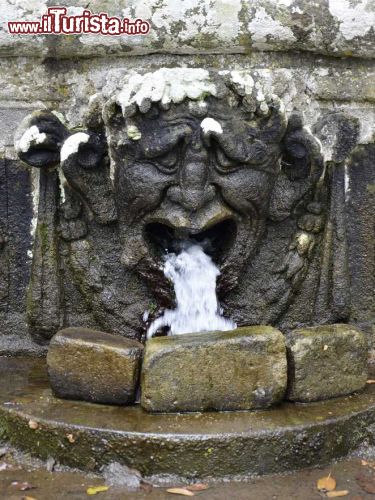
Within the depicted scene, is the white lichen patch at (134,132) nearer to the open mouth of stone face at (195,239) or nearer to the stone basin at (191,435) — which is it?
the open mouth of stone face at (195,239)

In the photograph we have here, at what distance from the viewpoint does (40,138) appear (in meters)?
3.13

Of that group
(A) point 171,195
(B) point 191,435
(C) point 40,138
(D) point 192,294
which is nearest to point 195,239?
(D) point 192,294

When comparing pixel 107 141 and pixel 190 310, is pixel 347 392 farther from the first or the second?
pixel 107 141

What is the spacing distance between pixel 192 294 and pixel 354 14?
3.82 ft

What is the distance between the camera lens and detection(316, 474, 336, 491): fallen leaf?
264 cm

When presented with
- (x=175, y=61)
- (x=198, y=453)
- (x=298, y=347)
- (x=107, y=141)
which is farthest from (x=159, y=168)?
(x=198, y=453)

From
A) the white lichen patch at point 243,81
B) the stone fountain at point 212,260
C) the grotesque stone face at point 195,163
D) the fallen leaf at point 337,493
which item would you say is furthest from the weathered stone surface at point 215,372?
the white lichen patch at point 243,81

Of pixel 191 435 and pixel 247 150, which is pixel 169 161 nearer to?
pixel 247 150

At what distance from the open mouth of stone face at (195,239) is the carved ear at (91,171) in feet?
0.57

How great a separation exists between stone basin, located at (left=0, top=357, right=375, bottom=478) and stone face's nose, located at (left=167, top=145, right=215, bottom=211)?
0.71 meters

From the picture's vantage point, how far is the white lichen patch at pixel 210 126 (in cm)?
291

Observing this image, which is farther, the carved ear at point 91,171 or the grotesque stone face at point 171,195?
the carved ear at point 91,171

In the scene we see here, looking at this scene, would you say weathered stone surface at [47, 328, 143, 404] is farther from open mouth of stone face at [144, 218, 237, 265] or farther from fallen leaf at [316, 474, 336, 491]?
fallen leaf at [316, 474, 336, 491]

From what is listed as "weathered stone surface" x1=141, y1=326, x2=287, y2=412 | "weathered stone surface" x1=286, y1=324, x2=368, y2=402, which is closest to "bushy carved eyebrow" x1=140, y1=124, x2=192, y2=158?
"weathered stone surface" x1=141, y1=326, x2=287, y2=412
